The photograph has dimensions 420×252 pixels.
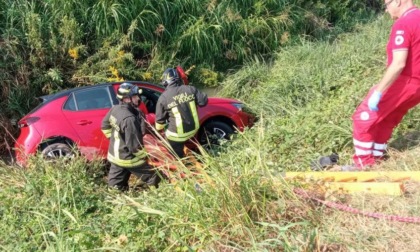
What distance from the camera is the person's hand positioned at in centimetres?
418

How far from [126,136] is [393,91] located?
2.90m

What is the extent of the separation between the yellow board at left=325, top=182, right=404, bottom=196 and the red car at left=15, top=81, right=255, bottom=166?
10.8 ft

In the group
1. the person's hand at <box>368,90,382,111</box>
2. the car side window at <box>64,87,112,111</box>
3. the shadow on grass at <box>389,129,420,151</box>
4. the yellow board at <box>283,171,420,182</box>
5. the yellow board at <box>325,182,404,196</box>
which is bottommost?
the car side window at <box>64,87,112,111</box>

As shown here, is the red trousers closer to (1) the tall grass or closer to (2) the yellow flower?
(1) the tall grass

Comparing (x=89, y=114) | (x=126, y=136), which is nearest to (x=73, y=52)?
(x=89, y=114)

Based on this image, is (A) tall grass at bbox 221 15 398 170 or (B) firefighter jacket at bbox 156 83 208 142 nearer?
(A) tall grass at bbox 221 15 398 170

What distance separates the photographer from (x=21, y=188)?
4660 mm

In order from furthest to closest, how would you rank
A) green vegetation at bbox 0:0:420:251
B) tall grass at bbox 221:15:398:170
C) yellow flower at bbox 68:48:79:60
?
yellow flower at bbox 68:48:79:60
tall grass at bbox 221:15:398:170
green vegetation at bbox 0:0:420:251

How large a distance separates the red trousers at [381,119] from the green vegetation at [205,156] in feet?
0.70

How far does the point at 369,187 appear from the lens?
3598 mm

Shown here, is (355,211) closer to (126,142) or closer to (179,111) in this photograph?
(126,142)

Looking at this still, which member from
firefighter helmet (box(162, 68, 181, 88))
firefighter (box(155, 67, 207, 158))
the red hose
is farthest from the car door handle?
the red hose

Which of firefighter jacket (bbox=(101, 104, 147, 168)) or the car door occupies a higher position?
firefighter jacket (bbox=(101, 104, 147, 168))

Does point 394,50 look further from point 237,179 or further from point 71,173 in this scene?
point 71,173
